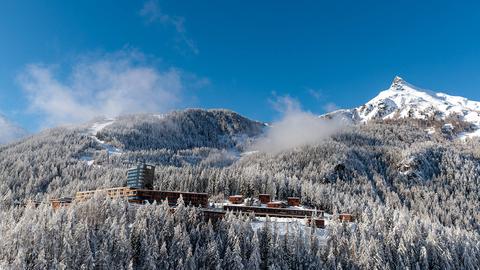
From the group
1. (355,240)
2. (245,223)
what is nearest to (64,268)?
(245,223)

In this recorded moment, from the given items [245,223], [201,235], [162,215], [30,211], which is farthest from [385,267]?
[30,211]

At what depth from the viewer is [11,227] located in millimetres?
98938

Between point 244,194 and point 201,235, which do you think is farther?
→ point 244,194

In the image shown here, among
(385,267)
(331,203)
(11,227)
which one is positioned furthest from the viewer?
(331,203)

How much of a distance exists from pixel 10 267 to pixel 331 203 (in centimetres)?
13734

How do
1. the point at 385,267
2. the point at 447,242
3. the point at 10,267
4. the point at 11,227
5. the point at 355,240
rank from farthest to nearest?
1. the point at 447,242
2. the point at 355,240
3. the point at 385,267
4. the point at 11,227
5. the point at 10,267

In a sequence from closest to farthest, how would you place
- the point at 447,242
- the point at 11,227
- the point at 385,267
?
the point at 11,227, the point at 385,267, the point at 447,242

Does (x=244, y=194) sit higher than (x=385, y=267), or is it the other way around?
(x=244, y=194)

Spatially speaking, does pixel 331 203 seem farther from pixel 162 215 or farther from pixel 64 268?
pixel 64 268

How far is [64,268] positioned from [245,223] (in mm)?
46509

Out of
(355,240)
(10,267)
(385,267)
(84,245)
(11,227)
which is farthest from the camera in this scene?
(355,240)

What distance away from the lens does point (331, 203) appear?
625 feet

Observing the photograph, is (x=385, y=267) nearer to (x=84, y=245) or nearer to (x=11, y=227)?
(x=84, y=245)

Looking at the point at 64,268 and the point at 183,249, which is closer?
the point at 64,268
